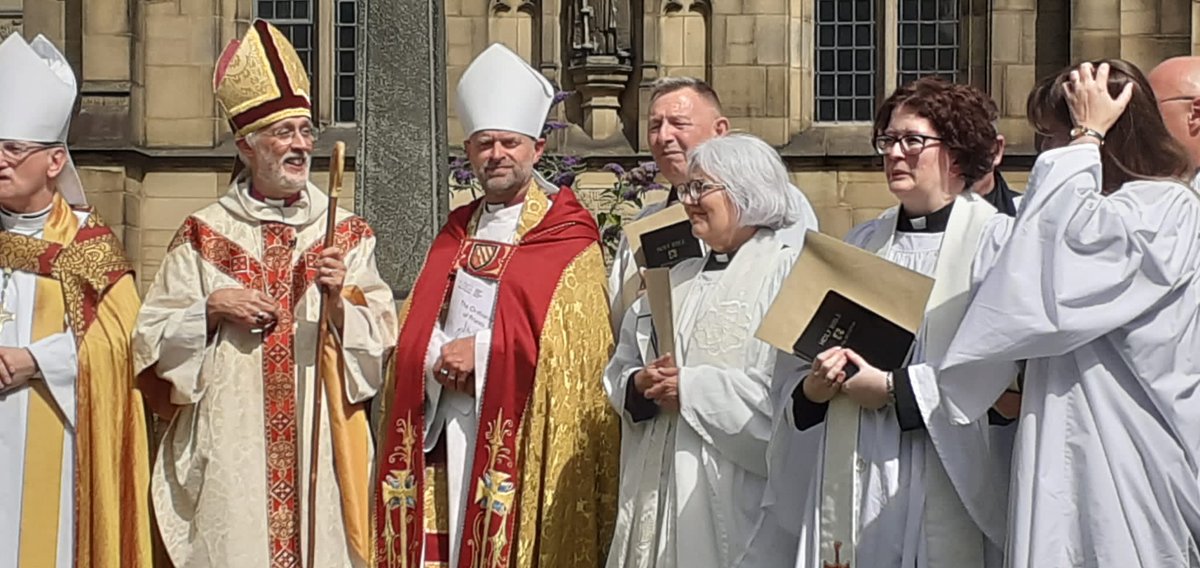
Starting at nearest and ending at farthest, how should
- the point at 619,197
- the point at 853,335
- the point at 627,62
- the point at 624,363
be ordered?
the point at 853,335
the point at 624,363
the point at 619,197
the point at 627,62

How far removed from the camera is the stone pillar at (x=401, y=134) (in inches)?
305

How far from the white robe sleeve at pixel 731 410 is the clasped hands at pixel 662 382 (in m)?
0.02

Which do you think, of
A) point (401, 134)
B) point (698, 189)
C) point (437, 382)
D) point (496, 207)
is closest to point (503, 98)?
point (496, 207)

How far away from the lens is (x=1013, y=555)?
14.9ft

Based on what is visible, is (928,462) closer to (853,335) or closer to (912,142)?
(853,335)

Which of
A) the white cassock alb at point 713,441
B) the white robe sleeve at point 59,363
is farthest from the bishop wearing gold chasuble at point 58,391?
the white cassock alb at point 713,441

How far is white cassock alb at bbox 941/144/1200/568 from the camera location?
4398 mm

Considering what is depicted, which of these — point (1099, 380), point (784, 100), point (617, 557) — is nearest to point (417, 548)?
point (617, 557)

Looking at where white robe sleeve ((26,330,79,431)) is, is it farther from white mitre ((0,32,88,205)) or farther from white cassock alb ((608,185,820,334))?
white cassock alb ((608,185,820,334))

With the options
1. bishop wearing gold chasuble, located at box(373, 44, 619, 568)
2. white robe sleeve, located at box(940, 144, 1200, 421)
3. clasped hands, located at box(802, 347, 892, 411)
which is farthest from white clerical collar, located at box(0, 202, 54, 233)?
white robe sleeve, located at box(940, 144, 1200, 421)

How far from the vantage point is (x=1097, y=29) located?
16.1 metres

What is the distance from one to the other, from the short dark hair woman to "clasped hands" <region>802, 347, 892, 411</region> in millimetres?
303

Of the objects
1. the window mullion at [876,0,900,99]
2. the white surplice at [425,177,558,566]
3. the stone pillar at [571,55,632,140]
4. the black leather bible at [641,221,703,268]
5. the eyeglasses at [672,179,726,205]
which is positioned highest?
the window mullion at [876,0,900,99]

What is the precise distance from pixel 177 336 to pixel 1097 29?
38.2ft
